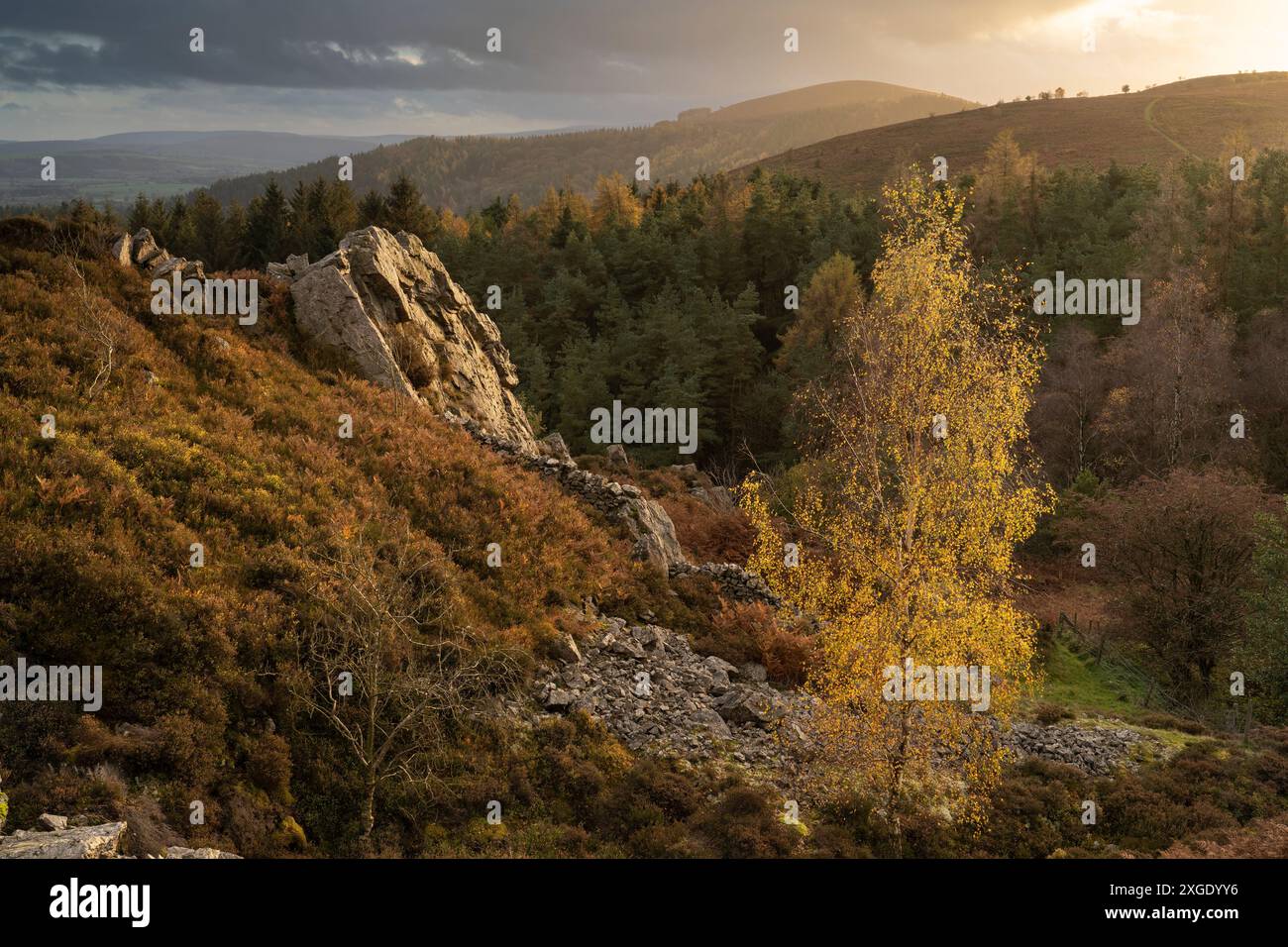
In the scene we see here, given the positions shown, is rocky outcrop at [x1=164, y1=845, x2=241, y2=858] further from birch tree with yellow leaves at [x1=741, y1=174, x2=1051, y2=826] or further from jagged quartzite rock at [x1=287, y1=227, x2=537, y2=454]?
jagged quartzite rock at [x1=287, y1=227, x2=537, y2=454]

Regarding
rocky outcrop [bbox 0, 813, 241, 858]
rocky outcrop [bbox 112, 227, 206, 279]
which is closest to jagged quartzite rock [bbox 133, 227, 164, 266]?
rocky outcrop [bbox 112, 227, 206, 279]

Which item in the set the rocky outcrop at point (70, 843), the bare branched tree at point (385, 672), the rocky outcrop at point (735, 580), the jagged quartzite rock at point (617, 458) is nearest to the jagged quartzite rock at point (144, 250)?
the bare branched tree at point (385, 672)

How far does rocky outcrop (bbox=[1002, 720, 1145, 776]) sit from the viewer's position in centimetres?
1806

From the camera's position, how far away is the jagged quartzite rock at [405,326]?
25.8 meters

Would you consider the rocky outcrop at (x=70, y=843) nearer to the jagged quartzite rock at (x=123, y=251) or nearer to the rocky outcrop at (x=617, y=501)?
the rocky outcrop at (x=617, y=501)

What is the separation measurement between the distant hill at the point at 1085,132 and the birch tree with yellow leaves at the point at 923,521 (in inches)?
4281

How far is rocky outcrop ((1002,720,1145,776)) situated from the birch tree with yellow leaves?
171 inches

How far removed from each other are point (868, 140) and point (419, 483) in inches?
5495

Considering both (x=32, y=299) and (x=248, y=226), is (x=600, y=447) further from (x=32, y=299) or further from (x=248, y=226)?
(x=248, y=226)
